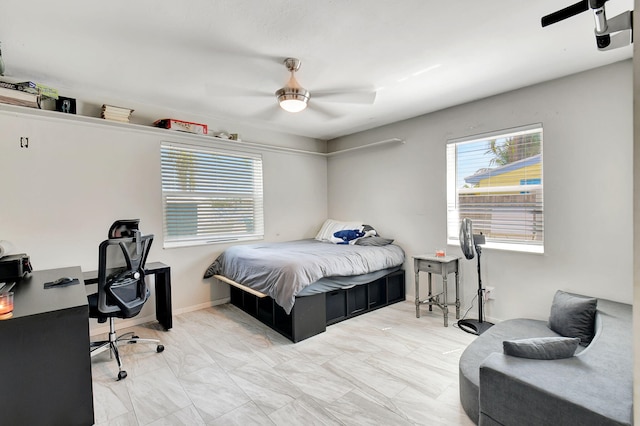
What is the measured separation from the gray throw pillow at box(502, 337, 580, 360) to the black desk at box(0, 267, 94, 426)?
2321mm

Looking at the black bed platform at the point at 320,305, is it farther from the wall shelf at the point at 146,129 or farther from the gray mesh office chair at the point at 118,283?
the wall shelf at the point at 146,129

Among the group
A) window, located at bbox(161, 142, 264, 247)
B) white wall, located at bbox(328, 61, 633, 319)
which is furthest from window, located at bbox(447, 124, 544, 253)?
window, located at bbox(161, 142, 264, 247)

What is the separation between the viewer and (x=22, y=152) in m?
2.75

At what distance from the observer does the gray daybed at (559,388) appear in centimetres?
124

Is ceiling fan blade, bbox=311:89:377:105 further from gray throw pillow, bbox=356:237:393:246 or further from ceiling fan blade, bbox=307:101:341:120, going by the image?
gray throw pillow, bbox=356:237:393:246

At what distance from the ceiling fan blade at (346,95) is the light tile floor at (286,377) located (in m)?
2.40

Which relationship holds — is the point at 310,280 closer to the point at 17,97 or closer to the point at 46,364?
the point at 46,364

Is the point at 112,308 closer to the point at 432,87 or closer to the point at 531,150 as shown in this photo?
the point at 432,87

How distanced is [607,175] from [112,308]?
4.29 m

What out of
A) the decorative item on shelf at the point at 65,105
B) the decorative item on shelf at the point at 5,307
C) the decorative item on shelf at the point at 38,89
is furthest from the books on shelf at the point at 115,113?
the decorative item on shelf at the point at 5,307

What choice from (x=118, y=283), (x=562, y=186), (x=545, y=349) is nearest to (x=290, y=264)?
(x=118, y=283)

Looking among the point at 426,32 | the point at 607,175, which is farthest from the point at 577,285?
the point at 426,32

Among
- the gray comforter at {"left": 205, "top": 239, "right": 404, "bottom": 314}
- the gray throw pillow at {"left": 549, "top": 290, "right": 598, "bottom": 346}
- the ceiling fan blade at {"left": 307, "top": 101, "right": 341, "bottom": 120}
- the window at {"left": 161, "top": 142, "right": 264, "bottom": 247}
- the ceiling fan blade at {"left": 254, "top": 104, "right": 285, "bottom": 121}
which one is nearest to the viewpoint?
the gray throw pillow at {"left": 549, "top": 290, "right": 598, "bottom": 346}

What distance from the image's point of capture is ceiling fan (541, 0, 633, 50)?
99 cm
